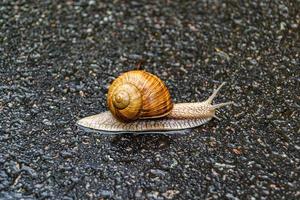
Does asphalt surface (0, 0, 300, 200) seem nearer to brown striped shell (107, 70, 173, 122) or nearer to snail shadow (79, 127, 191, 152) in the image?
snail shadow (79, 127, 191, 152)

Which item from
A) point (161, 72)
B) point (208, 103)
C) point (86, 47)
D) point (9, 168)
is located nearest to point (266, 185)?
point (208, 103)

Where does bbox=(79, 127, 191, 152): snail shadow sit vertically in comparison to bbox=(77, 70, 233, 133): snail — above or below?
below

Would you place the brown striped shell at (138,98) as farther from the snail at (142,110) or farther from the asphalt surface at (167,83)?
the asphalt surface at (167,83)

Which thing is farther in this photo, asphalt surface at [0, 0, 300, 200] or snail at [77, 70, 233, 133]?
snail at [77, 70, 233, 133]

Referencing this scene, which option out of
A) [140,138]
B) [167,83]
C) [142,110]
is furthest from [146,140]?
[167,83]

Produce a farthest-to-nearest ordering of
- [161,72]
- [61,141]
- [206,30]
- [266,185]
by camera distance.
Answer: [206,30], [161,72], [61,141], [266,185]

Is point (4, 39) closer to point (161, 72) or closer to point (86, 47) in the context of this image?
point (86, 47)

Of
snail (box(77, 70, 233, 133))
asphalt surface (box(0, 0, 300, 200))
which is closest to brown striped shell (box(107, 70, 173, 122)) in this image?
snail (box(77, 70, 233, 133))

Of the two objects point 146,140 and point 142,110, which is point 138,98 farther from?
point 146,140
